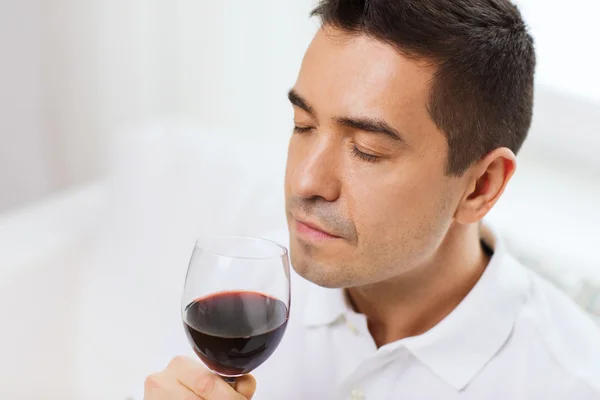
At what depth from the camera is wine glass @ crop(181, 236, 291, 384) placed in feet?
3.20

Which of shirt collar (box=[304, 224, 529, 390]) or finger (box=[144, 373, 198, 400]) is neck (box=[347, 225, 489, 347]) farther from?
finger (box=[144, 373, 198, 400])

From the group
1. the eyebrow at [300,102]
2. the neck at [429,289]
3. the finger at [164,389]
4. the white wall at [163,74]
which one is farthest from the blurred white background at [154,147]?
the eyebrow at [300,102]

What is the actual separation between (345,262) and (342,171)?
0.16 metres

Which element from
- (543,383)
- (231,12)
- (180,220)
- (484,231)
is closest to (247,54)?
(231,12)

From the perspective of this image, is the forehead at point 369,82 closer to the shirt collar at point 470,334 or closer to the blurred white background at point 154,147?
the shirt collar at point 470,334

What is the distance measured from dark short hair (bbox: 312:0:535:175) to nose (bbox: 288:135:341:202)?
0.20m

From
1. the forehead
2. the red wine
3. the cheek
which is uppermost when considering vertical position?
the forehead

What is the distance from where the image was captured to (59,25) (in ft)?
9.43

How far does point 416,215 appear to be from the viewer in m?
1.24

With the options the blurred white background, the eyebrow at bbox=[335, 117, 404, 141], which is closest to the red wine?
the eyebrow at bbox=[335, 117, 404, 141]

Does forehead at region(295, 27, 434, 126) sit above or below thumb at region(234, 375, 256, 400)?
above

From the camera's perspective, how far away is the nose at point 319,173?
1.16m

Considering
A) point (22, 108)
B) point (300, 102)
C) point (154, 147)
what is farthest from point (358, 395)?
point (22, 108)

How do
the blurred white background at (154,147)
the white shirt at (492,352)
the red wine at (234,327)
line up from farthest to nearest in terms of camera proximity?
the blurred white background at (154,147) → the white shirt at (492,352) → the red wine at (234,327)
